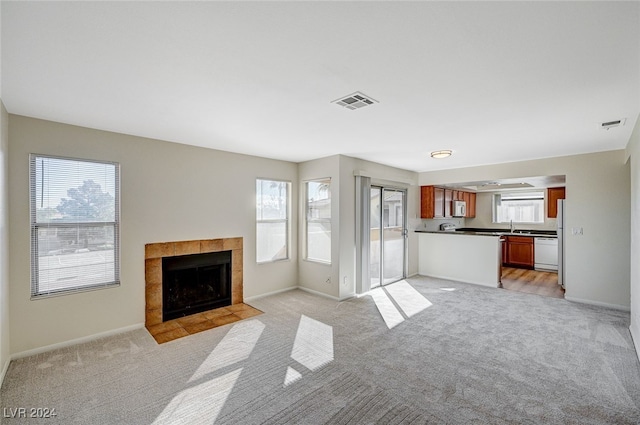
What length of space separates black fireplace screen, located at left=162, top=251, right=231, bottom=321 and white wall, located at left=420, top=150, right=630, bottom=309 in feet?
18.3

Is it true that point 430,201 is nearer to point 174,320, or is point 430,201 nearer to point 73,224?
point 174,320

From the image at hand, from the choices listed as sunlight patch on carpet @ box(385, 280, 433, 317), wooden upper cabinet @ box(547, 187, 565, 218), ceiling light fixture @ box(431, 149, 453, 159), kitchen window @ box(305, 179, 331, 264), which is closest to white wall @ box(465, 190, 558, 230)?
wooden upper cabinet @ box(547, 187, 565, 218)

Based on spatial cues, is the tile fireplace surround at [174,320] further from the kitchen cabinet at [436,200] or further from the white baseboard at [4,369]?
the kitchen cabinet at [436,200]

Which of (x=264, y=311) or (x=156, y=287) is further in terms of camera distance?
(x=264, y=311)

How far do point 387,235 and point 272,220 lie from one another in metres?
2.36

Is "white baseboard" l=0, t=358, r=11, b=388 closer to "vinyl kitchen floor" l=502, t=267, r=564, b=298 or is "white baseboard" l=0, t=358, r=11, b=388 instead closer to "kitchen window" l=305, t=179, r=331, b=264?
"kitchen window" l=305, t=179, r=331, b=264

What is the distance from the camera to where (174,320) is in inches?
154

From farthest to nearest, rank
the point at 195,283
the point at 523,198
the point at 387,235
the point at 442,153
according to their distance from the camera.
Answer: the point at 523,198
the point at 387,235
the point at 442,153
the point at 195,283

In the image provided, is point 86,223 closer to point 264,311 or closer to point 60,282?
point 60,282

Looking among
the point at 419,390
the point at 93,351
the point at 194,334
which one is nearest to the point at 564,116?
the point at 419,390

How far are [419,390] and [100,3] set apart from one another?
320cm

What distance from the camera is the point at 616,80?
2.09 metres

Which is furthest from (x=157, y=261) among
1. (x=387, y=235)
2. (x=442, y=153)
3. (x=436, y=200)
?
(x=436, y=200)

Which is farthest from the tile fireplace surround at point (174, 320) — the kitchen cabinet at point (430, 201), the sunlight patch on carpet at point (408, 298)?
the kitchen cabinet at point (430, 201)
